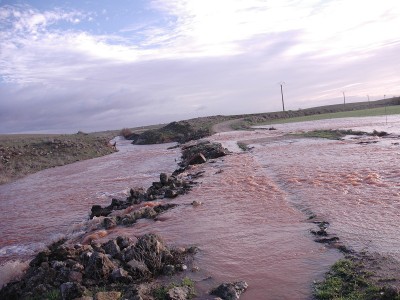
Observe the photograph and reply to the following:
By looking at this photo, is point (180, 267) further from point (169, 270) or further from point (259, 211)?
point (259, 211)

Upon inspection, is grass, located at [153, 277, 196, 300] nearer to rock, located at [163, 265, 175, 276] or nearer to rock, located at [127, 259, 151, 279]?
rock, located at [163, 265, 175, 276]

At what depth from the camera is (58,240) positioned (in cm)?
1067

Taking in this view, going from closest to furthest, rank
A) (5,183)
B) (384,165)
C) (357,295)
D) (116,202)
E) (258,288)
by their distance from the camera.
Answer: (357,295), (258,288), (116,202), (384,165), (5,183)

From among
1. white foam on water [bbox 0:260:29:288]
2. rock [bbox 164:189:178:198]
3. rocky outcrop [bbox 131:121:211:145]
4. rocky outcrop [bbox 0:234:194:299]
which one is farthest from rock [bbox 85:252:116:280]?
rocky outcrop [bbox 131:121:211:145]

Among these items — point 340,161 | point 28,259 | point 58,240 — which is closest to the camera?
point 28,259

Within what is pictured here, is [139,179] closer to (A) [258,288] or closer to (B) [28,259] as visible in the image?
(B) [28,259]

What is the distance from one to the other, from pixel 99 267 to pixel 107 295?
1.04m

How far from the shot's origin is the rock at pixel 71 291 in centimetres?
616

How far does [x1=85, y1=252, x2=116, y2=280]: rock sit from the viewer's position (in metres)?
6.84

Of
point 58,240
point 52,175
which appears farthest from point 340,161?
point 52,175

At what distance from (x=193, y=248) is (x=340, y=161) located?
11798mm

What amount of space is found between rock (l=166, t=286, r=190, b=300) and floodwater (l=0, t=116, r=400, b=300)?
0.27 metres

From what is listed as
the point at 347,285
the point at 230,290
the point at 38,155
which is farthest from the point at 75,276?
the point at 38,155

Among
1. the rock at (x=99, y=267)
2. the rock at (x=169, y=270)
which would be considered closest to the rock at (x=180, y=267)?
the rock at (x=169, y=270)
